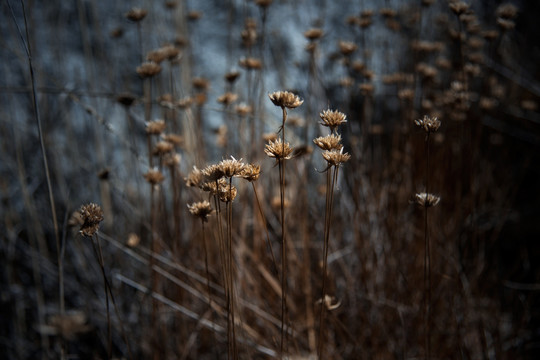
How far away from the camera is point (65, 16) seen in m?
1.97

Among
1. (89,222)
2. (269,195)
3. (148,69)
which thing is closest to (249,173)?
(89,222)

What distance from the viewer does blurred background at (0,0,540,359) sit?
1.05 metres

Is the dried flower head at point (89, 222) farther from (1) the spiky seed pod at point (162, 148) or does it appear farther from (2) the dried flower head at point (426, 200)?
(2) the dried flower head at point (426, 200)

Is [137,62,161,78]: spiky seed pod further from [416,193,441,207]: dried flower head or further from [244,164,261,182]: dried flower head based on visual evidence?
[416,193,441,207]: dried flower head

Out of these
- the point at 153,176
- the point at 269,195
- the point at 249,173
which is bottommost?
the point at 269,195

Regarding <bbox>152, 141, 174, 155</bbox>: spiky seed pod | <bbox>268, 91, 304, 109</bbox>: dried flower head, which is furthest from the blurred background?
<bbox>268, 91, 304, 109</bbox>: dried flower head

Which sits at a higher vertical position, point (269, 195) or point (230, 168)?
point (230, 168)

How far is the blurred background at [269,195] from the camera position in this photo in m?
1.05

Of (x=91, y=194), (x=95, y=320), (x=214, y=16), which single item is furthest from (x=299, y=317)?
(x=214, y=16)

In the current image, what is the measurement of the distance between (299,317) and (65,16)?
1748mm

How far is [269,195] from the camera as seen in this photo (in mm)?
1517

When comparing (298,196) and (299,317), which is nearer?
(299,317)

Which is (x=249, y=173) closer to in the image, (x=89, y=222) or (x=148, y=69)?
(x=89, y=222)

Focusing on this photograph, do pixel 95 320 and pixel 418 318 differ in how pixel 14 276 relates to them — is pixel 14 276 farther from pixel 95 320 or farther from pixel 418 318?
pixel 418 318
